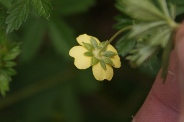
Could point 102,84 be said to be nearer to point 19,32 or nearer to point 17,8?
point 19,32

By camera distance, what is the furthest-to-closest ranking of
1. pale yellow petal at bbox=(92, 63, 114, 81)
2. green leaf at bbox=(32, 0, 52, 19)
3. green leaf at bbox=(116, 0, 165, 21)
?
green leaf at bbox=(32, 0, 52, 19)
pale yellow petal at bbox=(92, 63, 114, 81)
green leaf at bbox=(116, 0, 165, 21)

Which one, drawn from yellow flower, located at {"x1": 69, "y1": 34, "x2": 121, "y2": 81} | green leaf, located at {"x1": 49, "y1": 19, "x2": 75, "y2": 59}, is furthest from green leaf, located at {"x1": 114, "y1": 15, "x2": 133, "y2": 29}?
green leaf, located at {"x1": 49, "y1": 19, "x2": 75, "y2": 59}

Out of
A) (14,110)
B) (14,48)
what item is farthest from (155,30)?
(14,110)

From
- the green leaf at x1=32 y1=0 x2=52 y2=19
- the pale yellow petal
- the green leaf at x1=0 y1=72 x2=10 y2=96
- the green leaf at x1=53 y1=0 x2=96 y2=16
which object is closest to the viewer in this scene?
the pale yellow petal

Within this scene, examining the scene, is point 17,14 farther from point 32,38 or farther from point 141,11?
point 32,38

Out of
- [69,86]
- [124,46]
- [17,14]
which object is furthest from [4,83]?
[69,86]

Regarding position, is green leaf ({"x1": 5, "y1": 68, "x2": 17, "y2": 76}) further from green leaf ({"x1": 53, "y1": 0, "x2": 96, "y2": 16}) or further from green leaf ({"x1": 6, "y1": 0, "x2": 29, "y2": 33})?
green leaf ({"x1": 53, "y1": 0, "x2": 96, "y2": 16})
